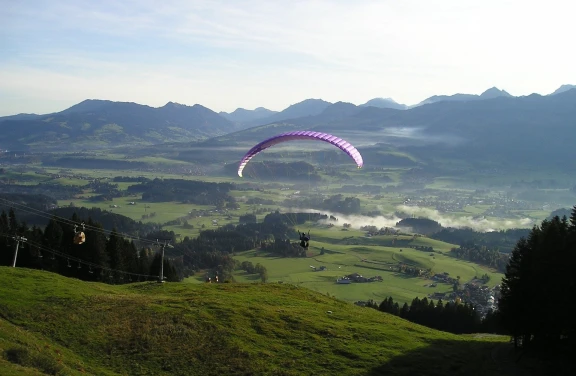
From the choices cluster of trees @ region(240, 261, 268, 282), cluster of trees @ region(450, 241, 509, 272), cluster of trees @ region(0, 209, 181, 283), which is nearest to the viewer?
cluster of trees @ region(0, 209, 181, 283)

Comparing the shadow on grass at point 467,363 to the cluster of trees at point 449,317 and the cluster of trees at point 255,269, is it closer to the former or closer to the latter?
the cluster of trees at point 449,317

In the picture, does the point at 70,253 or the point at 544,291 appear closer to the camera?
the point at 544,291

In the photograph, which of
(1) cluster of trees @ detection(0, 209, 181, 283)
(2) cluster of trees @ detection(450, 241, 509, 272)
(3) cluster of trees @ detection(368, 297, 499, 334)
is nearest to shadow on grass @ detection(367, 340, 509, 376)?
(3) cluster of trees @ detection(368, 297, 499, 334)

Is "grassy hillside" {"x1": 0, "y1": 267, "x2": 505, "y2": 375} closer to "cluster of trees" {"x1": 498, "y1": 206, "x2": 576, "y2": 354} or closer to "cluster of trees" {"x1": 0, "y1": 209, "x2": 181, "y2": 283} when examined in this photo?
"cluster of trees" {"x1": 498, "y1": 206, "x2": 576, "y2": 354}

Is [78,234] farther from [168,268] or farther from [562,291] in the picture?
[562,291]

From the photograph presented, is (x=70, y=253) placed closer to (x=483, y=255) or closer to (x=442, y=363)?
(x=442, y=363)

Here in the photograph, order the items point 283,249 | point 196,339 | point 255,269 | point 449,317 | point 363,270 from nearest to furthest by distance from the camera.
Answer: point 196,339 < point 449,317 < point 255,269 < point 363,270 < point 283,249

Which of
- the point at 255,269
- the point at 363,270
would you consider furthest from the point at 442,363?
the point at 363,270
